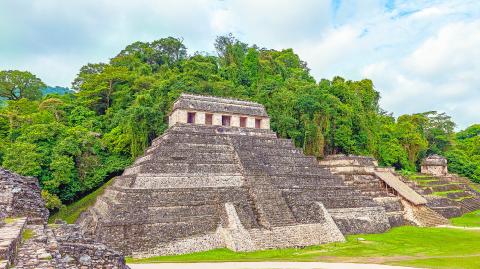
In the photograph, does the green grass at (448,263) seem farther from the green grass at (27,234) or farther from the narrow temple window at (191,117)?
the narrow temple window at (191,117)

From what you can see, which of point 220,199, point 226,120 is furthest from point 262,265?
point 226,120

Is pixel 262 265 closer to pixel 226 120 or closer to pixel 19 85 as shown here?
pixel 226 120

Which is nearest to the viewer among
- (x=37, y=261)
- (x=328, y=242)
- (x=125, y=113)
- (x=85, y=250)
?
(x=37, y=261)

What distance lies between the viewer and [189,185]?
20203 mm

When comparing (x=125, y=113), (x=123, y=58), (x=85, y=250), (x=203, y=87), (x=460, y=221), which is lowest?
(x=460, y=221)

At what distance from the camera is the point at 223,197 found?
20094 millimetres

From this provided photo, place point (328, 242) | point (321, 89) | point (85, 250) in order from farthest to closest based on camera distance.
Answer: point (321, 89) → point (328, 242) → point (85, 250)

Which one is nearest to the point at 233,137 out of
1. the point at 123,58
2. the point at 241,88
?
the point at 241,88

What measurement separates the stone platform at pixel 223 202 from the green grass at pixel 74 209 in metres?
5.77

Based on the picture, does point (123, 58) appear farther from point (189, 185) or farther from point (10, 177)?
point (10, 177)

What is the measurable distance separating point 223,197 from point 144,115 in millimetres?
13435

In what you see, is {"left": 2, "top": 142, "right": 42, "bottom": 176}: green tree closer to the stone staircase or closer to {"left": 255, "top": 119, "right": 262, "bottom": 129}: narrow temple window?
{"left": 255, "top": 119, "right": 262, "bottom": 129}: narrow temple window

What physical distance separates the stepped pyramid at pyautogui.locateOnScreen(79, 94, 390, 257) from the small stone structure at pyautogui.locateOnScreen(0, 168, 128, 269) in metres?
5.41

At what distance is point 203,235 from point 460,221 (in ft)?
77.7
